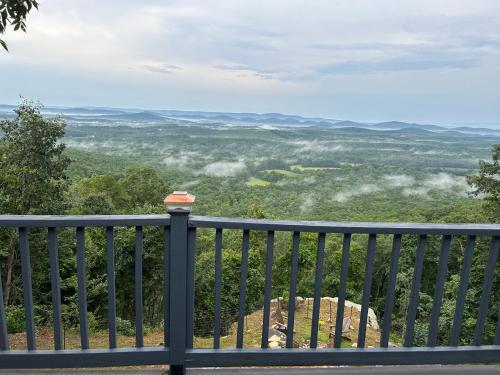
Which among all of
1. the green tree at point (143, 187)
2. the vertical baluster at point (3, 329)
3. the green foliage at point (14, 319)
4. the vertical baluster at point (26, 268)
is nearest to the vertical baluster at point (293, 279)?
the vertical baluster at point (26, 268)

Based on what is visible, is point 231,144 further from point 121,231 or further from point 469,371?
point 469,371

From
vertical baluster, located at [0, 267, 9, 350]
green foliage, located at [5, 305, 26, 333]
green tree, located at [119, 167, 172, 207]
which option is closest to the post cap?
vertical baluster, located at [0, 267, 9, 350]

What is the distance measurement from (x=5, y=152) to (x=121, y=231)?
6999 mm

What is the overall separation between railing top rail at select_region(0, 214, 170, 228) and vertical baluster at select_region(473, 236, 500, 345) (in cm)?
187

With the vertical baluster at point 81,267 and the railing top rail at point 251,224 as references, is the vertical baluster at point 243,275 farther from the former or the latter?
the vertical baluster at point 81,267

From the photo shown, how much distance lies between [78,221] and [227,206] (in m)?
46.6

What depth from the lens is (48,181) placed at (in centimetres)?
1319

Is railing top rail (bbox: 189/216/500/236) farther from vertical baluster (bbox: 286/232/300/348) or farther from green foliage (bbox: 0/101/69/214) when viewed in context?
green foliage (bbox: 0/101/69/214)

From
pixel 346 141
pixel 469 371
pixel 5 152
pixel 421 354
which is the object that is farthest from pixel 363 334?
pixel 346 141

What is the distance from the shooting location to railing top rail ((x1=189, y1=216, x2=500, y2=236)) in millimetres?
2119

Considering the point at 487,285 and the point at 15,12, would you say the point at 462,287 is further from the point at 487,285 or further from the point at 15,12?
the point at 15,12

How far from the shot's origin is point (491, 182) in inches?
694

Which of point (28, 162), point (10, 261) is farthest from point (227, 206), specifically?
point (10, 261)

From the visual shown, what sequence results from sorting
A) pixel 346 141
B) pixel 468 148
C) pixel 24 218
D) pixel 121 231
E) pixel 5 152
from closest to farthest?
pixel 24 218 < pixel 5 152 < pixel 121 231 < pixel 468 148 < pixel 346 141
